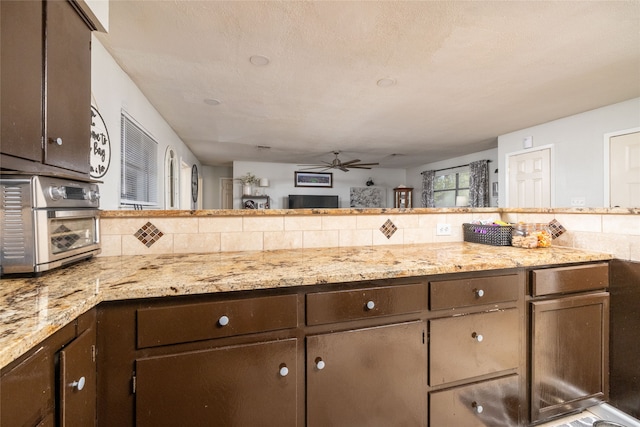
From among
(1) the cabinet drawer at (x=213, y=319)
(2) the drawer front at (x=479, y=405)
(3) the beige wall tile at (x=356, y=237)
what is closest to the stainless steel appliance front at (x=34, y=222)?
(1) the cabinet drawer at (x=213, y=319)

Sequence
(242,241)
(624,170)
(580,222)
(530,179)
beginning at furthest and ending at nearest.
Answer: (530,179)
(624,170)
(580,222)
(242,241)

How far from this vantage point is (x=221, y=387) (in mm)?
931

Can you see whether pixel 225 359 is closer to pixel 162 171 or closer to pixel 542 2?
pixel 542 2

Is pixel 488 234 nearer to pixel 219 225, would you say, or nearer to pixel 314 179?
pixel 219 225

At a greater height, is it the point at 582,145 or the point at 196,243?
the point at 582,145

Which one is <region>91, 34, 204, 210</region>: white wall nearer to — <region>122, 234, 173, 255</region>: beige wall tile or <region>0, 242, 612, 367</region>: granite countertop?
<region>122, 234, 173, 255</region>: beige wall tile

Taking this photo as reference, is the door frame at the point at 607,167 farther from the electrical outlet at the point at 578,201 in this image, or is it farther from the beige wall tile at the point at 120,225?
the beige wall tile at the point at 120,225

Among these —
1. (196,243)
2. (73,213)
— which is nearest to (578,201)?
(196,243)

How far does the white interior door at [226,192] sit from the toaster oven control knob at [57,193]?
276 inches

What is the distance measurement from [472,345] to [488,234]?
835 mm

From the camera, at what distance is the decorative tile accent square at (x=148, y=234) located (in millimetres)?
1462

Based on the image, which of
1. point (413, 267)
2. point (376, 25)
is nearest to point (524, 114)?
point (376, 25)

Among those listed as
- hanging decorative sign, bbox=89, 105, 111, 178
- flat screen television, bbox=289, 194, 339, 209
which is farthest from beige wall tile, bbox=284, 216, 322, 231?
flat screen television, bbox=289, 194, 339, 209

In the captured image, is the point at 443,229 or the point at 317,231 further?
the point at 443,229
